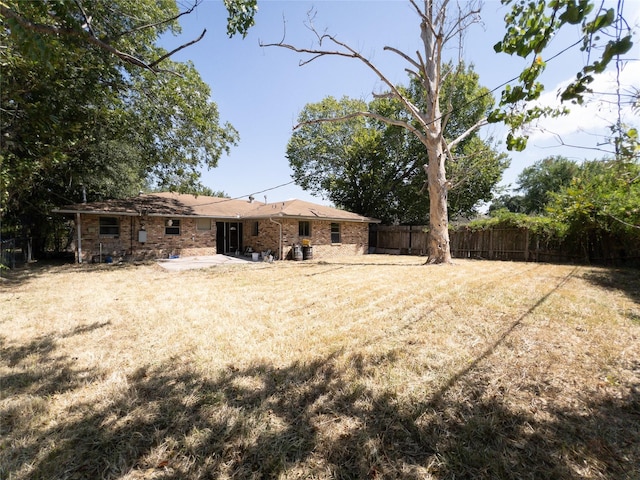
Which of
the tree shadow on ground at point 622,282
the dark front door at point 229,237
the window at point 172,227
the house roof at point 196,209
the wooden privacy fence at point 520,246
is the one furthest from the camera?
the dark front door at point 229,237

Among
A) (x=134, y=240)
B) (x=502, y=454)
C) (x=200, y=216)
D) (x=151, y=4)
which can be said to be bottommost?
(x=502, y=454)

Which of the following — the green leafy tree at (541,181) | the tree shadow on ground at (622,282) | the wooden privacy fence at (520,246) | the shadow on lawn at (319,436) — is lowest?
the shadow on lawn at (319,436)

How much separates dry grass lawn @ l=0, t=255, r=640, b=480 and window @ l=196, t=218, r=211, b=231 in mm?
11554

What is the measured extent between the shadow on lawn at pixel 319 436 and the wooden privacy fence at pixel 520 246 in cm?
1294

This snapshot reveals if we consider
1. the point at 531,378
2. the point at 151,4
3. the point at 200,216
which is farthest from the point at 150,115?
the point at 531,378

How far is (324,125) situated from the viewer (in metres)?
25.8

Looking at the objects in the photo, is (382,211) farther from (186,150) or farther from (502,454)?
(502,454)

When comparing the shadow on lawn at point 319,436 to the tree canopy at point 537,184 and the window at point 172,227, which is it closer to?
the window at point 172,227

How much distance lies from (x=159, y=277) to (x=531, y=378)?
1014 cm

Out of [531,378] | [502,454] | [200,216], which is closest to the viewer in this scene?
[502,454]

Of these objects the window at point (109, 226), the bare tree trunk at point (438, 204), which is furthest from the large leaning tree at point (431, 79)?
the window at point (109, 226)

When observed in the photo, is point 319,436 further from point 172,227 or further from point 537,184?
point 537,184

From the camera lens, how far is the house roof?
14023 mm

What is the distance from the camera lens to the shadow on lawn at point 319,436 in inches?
78.1
